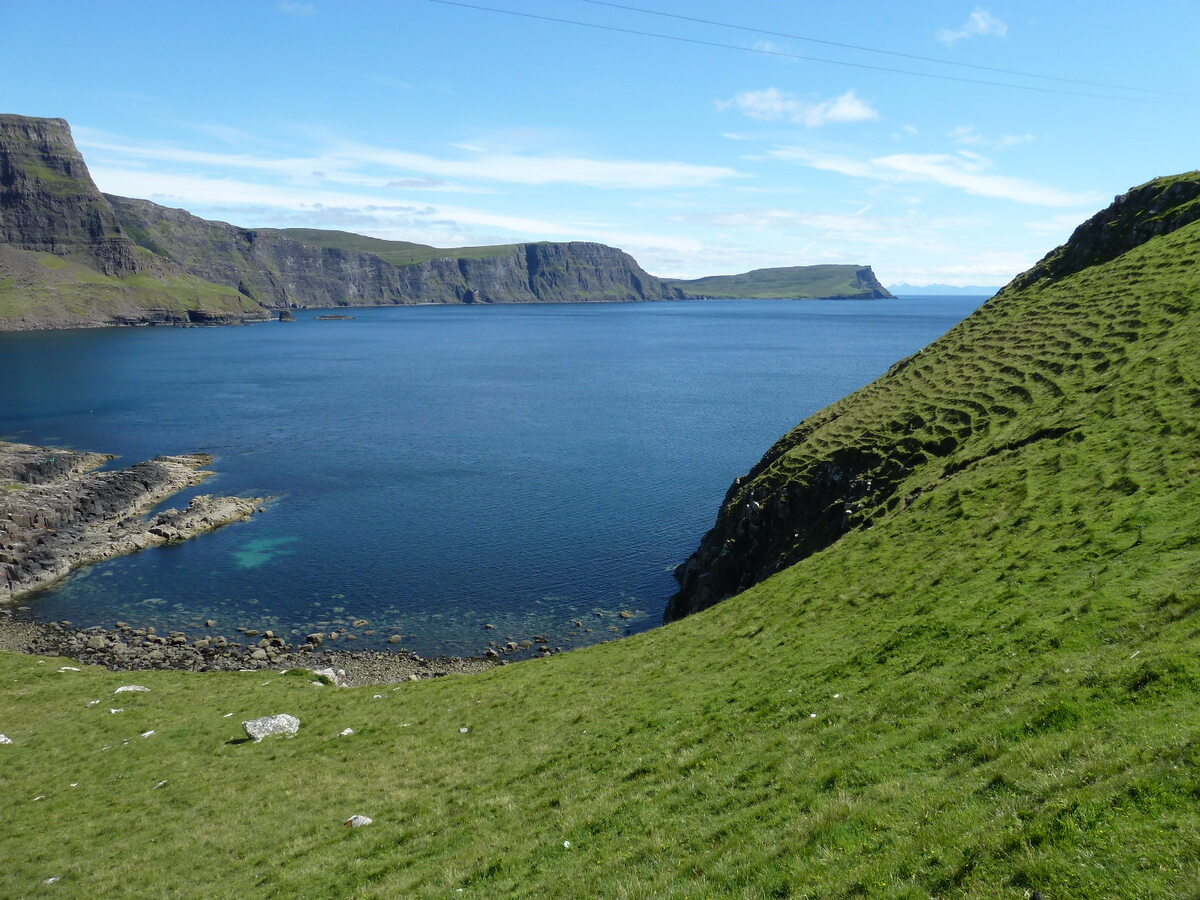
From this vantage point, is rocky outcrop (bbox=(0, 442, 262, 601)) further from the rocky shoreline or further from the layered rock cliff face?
the layered rock cliff face

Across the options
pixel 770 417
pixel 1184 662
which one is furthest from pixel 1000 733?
pixel 770 417

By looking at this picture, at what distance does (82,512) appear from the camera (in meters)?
81.1

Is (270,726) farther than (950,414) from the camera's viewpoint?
No

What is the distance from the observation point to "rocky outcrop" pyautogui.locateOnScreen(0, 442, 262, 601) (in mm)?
69312

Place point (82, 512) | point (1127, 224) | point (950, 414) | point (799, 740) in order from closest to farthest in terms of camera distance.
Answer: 1. point (799, 740)
2. point (950, 414)
3. point (1127, 224)
4. point (82, 512)

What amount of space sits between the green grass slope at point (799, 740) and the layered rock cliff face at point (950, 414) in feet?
4.30

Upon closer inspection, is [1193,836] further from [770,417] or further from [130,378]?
[130,378]

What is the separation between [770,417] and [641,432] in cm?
2388

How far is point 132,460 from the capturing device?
342 ft

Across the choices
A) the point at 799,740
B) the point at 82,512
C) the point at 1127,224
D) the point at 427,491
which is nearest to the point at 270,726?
the point at 799,740

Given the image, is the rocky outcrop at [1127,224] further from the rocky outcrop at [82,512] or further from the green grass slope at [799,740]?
the rocky outcrop at [82,512]

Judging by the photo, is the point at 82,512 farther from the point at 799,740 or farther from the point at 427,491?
the point at 799,740

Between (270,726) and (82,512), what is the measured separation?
6450cm

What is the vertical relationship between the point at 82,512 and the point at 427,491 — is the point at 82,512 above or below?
below
